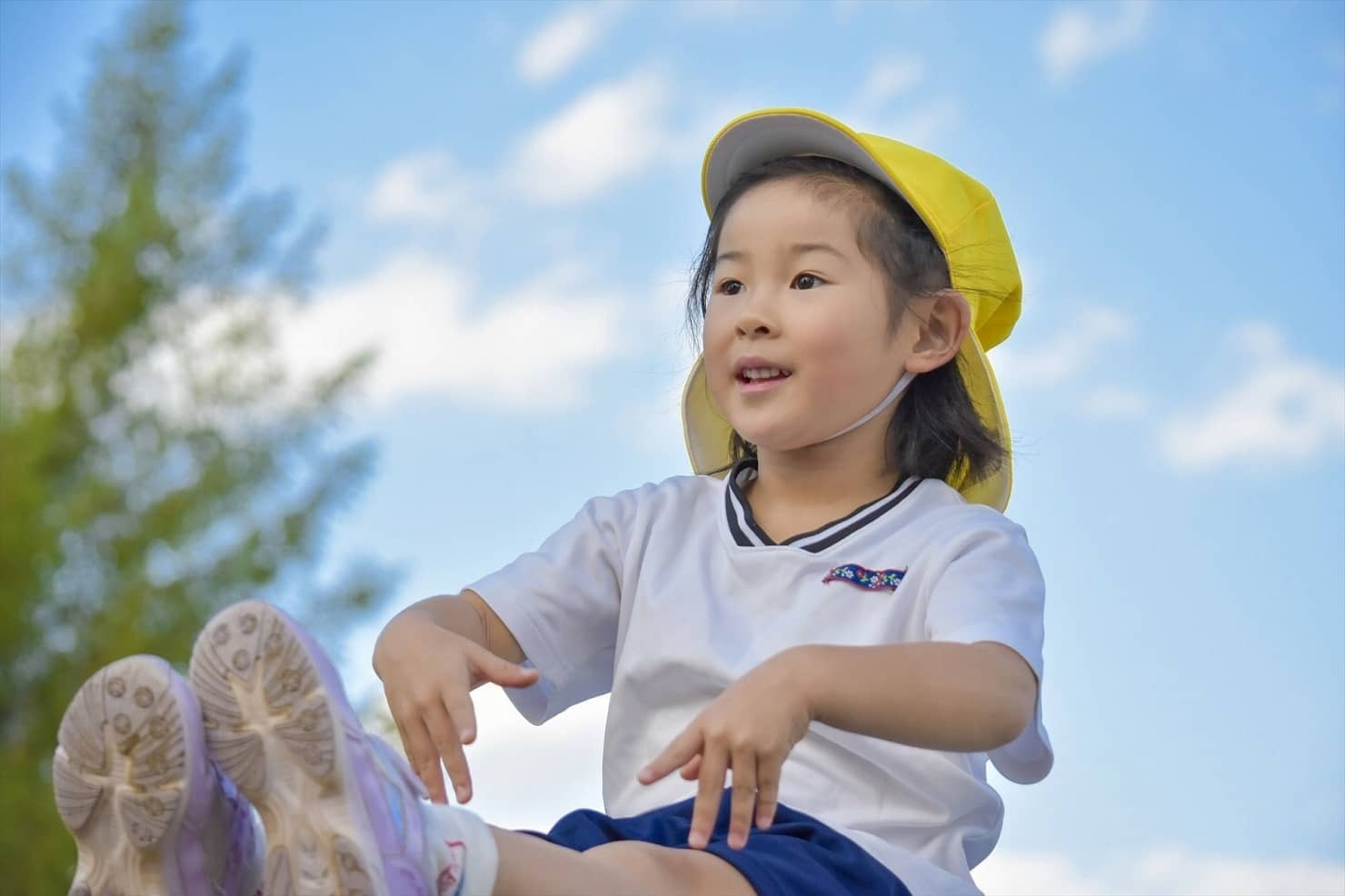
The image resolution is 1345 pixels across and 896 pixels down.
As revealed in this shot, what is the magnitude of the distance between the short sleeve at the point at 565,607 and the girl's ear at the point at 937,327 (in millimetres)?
466

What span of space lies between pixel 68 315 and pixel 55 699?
241 cm

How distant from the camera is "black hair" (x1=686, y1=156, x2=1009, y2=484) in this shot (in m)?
2.23

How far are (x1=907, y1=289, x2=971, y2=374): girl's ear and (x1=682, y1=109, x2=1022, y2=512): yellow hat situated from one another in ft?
0.06

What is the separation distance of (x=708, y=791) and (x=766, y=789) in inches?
2.3

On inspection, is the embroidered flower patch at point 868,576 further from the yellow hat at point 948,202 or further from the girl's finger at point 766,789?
the girl's finger at point 766,789

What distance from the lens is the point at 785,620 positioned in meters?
2.00

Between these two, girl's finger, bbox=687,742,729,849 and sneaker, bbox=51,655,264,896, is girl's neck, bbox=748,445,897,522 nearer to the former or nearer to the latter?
girl's finger, bbox=687,742,729,849

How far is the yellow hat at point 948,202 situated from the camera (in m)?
2.25

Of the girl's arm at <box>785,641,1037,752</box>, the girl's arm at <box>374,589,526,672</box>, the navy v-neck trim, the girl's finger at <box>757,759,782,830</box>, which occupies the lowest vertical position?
the girl's finger at <box>757,759,782,830</box>

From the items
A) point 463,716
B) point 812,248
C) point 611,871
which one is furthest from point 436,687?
point 812,248

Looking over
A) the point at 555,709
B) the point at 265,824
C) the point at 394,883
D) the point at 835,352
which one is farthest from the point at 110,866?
the point at 835,352

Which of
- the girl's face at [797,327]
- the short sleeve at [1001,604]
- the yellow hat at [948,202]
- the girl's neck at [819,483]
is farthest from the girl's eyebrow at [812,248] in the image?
the short sleeve at [1001,604]

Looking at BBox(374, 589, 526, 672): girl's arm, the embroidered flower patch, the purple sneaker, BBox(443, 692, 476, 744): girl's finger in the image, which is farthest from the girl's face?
the purple sneaker

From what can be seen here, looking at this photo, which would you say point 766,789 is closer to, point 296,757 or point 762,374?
point 296,757
